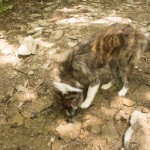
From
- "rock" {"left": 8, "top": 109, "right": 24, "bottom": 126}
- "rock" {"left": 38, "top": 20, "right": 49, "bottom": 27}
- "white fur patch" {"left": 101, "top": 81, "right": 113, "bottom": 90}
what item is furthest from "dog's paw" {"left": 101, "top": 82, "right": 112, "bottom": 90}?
"rock" {"left": 38, "top": 20, "right": 49, "bottom": 27}

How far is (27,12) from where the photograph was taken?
7.71m

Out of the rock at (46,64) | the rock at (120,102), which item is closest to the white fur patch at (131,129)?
the rock at (120,102)

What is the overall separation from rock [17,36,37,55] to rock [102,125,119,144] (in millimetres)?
2300

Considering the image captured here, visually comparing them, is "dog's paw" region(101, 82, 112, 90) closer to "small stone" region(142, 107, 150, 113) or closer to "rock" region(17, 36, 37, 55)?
"small stone" region(142, 107, 150, 113)

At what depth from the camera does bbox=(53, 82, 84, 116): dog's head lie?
431 centimetres

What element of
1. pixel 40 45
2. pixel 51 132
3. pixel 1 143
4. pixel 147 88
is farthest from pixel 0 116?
pixel 147 88

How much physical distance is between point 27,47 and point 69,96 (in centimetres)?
214

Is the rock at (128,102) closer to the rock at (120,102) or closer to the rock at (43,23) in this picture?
the rock at (120,102)

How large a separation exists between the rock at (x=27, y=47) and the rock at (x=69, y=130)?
194 centimetres

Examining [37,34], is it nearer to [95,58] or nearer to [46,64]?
[46,64]

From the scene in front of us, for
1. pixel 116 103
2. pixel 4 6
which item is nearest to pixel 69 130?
pixel 116 103

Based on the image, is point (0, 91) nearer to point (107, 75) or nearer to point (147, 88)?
point (107, 75)

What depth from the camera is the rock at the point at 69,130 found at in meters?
4.62

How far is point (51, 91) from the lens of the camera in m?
5.34
